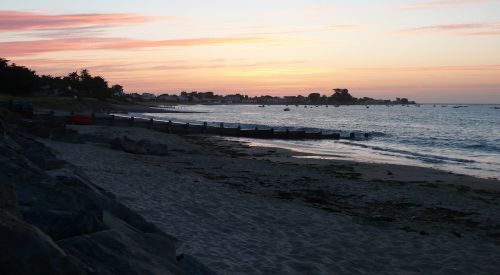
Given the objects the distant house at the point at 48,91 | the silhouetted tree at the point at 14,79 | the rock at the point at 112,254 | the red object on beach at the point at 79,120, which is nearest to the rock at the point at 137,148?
the red object on beach at the point at 79,120

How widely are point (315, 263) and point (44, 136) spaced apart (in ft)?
60.3

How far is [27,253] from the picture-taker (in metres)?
2.85

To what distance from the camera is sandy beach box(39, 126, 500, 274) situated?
8.72 meters

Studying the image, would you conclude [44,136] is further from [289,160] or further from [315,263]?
[315,263]

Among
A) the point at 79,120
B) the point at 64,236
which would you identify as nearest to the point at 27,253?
the point at 64,236

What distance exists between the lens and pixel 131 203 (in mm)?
11352

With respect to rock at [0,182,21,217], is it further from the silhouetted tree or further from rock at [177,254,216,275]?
the silhouetted tree

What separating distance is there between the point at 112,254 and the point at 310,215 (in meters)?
9.03

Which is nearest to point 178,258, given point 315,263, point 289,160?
point 315,263

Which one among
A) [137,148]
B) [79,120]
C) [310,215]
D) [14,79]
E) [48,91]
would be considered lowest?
[310,215]

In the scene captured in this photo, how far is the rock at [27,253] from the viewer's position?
2.79m

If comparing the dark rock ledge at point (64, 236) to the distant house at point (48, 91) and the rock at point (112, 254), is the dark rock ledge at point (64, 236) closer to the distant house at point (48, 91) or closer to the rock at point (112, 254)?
the rock at point (112, 254)

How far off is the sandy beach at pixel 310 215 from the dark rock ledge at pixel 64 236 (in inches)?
110

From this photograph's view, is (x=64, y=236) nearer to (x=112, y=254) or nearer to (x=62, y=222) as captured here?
(x=62, y=222)
